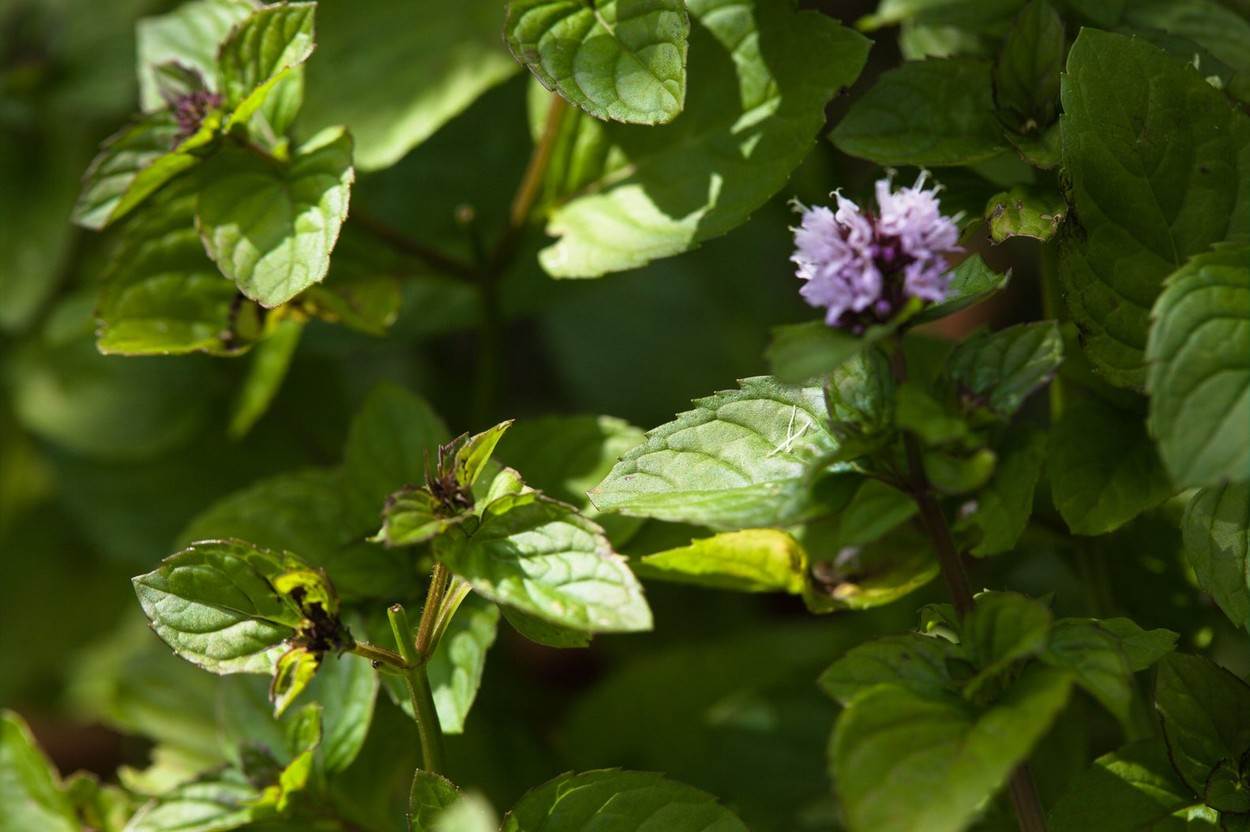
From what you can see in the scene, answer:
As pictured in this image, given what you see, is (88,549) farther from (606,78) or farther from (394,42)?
(606,78)

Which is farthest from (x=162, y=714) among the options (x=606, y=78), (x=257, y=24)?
(x=606, y=78)

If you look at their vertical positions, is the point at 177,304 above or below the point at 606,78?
below

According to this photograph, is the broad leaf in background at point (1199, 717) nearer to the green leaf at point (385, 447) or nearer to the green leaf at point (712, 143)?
the green leaf at point (712, 143)

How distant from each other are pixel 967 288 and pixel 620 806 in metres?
0.46

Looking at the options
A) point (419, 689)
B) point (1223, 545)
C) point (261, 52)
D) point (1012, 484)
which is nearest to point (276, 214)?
point (261, 52)

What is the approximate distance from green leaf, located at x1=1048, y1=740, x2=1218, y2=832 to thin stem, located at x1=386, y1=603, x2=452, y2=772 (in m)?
0.46

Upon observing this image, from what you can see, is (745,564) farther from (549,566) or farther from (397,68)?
(397,68)

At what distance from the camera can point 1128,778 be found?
3.09ft

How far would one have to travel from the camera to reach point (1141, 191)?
0.94 m

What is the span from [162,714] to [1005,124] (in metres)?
1.10

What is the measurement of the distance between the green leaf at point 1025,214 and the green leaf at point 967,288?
0.31 feet

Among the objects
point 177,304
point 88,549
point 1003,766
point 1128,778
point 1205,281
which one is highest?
point 1205,281

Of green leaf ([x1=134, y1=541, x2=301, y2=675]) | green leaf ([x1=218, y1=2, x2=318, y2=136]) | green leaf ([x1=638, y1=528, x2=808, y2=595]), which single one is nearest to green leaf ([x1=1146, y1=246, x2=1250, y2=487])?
green leaf ([x1=638, y1=528, x2=808, y2=595])

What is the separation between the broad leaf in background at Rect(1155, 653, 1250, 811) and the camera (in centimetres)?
91
